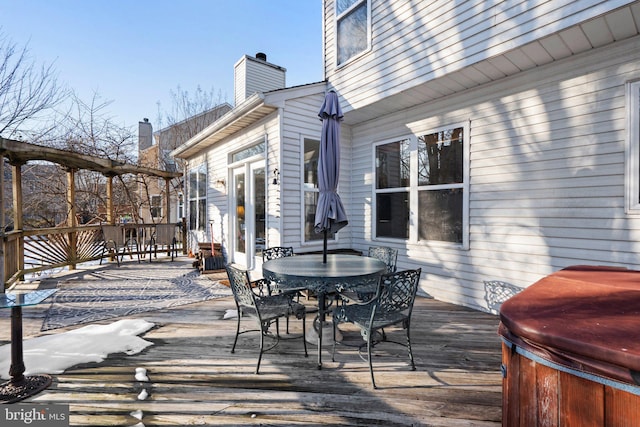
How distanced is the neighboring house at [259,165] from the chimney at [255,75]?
0.02 meters

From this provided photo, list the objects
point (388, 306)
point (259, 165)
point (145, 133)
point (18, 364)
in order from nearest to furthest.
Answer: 1. point (18, 364)
2. point (388, 306)
3. point (259, 165)
4. point (145, 133)

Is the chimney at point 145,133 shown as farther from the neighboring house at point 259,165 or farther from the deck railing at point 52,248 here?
the deck railing at point 52,248

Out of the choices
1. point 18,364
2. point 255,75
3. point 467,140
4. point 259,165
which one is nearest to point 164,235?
point 259,165

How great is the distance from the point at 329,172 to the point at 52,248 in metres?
6.79

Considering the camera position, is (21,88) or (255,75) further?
(21,88)

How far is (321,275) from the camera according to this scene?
289 cm

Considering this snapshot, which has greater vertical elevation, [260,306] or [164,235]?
[164,235]

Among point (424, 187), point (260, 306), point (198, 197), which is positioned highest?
point (198, 197)

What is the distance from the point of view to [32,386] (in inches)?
95.0

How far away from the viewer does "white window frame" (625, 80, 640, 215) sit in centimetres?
307

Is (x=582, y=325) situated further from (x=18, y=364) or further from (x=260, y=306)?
(x=18, y=364)

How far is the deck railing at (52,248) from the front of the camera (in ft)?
18.0

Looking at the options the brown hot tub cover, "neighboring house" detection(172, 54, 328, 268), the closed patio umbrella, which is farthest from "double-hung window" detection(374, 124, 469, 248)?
the brown hot tub cover

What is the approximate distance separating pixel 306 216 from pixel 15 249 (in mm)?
5403
